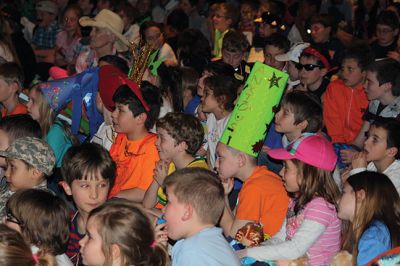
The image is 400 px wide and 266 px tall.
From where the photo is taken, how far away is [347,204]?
4.38m

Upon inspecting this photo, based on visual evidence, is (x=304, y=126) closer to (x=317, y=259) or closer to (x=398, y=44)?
(x=317, y=259)

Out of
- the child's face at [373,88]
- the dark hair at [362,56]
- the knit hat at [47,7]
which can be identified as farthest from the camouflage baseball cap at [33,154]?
the knit hat at [47,7]

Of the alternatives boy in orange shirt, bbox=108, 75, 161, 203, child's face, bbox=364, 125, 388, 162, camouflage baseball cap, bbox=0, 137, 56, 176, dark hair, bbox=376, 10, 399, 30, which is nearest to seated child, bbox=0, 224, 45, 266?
camouflage baseball cap, bbox=0, 137, 56, 176

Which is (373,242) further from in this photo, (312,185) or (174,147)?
(174,147)

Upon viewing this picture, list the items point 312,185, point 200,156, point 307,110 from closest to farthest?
point 312,185 → point 307,110 → point 200,156

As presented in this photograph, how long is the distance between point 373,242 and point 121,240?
1456mm

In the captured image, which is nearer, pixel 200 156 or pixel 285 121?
pixel 285 121

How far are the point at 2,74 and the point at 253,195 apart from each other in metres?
3.43

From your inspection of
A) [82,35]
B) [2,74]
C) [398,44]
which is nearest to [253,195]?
[2,74]

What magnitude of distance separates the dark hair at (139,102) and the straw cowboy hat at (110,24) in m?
2.23

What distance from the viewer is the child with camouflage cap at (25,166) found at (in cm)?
514

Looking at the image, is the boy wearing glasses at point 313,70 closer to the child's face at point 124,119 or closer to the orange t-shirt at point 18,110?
the child's face at point 124,119

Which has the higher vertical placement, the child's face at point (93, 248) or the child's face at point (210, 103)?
the child's face at point (93, 248)

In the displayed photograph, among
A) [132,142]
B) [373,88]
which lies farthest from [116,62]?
[373,88]
